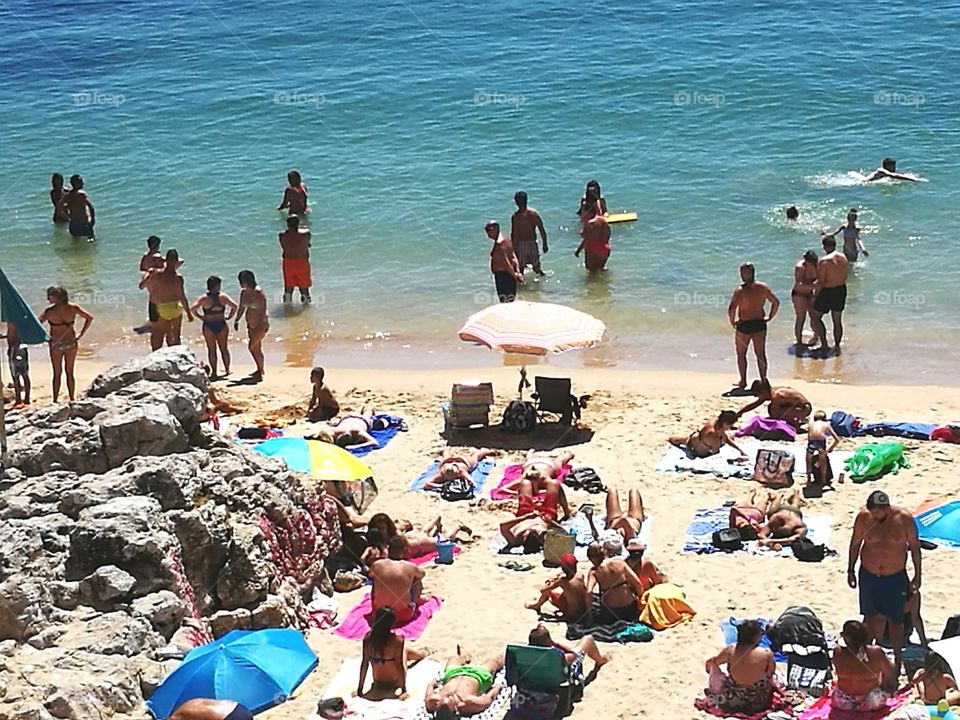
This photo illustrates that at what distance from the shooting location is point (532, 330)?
1385 centimetres

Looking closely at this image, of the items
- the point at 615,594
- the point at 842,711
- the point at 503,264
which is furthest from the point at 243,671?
the point at 503,264

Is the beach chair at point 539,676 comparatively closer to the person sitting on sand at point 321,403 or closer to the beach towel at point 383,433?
the beach towel at point 383,433

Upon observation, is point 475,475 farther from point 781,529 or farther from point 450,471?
point 781,529

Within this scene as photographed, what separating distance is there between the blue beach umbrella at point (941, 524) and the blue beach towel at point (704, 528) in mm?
1498

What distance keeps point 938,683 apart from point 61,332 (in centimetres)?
1010

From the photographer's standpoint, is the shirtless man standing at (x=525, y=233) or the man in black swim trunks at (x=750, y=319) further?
the shirtless man standing at (x=525, y=233)

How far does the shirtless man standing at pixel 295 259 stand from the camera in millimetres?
18016

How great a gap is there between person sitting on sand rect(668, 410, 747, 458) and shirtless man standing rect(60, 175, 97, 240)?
1240 centimetres

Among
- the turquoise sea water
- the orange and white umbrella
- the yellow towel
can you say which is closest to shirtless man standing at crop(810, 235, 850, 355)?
the turquoise sea water

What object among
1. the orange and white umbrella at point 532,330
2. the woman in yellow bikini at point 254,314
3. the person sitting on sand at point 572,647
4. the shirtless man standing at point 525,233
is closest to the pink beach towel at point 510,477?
the orange and white umbrella at point 532,330

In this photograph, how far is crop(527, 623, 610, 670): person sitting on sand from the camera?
28.7 feet

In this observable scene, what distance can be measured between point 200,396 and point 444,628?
277cm

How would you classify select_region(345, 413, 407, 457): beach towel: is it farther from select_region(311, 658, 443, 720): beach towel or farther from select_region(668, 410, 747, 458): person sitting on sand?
select_region(311, 658, 443, 720): beach towel

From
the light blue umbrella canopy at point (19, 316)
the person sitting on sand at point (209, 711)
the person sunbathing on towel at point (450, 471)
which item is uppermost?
the light blue umbrella canopy at point (19, 316)
